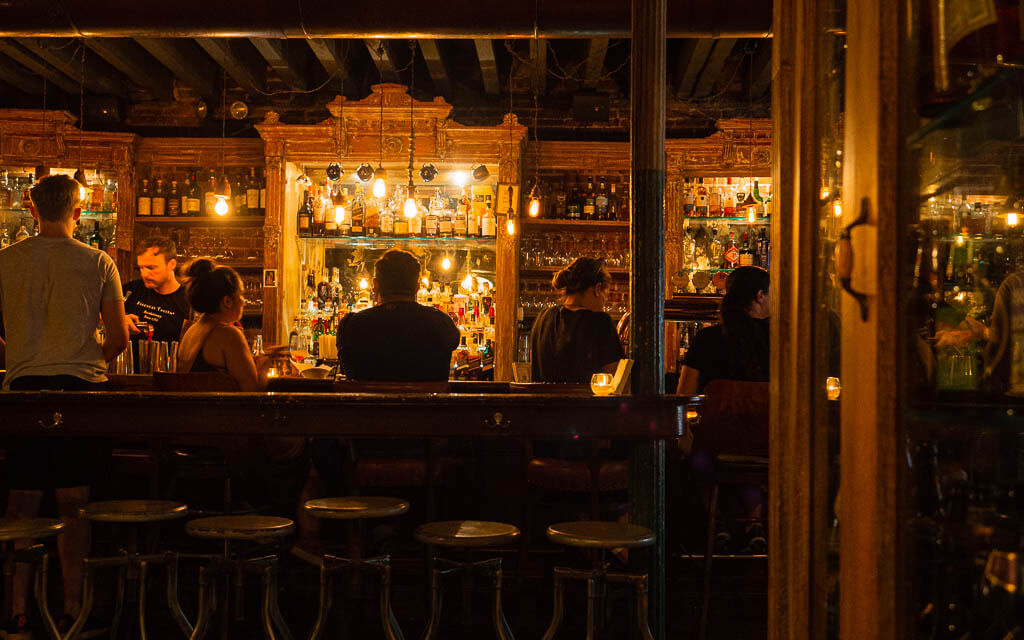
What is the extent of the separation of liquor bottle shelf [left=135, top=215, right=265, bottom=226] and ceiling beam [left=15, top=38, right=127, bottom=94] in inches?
44.4

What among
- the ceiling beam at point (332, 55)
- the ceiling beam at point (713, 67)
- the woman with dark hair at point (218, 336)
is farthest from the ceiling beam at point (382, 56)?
the woman with dark hair at point (218, 336)

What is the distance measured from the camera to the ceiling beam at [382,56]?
21.8ft

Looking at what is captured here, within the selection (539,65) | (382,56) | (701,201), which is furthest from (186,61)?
(701,201)

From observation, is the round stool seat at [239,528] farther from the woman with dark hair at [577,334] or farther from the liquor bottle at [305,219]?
the liquor bottle at [305,219]

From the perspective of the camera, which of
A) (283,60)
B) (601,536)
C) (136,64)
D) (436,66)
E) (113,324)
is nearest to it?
(601,536)

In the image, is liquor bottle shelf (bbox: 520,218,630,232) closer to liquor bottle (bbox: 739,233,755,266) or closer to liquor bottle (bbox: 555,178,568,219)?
liquor bottle (bbox: 555,178,568,219)

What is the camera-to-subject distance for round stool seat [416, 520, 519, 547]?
259cm

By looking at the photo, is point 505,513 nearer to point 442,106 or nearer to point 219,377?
point 219,377

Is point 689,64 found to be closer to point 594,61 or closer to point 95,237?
point 594,61

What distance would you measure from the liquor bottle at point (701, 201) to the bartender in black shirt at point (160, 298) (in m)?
3.88

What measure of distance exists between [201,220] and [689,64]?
12.9ft

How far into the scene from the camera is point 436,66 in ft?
23.8

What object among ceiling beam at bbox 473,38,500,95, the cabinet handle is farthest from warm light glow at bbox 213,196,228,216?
the cabinet handle

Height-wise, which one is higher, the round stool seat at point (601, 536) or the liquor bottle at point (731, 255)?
the liquor bottle at point (731, 255)
